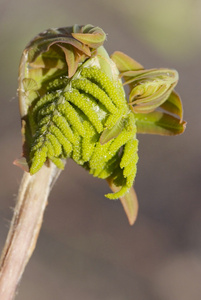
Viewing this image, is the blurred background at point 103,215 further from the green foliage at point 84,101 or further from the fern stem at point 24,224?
the green foliage at point 84,101

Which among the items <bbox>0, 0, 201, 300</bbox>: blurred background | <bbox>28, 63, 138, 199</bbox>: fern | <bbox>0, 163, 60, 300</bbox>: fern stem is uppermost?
<bbox>28, 63, 138, 199</bbox>: fern

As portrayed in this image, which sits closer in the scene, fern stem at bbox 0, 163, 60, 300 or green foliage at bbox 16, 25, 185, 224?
green foliage at bbox 16, 25, 185, 224

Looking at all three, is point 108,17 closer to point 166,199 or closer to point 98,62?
point 166,199

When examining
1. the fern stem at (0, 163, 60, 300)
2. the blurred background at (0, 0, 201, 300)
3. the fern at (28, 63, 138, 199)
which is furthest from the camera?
the blurred background at (0, 0, 201, 300)

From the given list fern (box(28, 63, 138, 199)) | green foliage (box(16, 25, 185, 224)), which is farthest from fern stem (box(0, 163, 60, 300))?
fern (box(28, 63, 138, 199))

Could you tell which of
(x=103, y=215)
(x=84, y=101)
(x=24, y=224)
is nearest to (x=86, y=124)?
(x=84, y=101)

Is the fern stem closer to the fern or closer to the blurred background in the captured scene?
the fern

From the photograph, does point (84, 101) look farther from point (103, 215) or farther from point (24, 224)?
point (103, 215)

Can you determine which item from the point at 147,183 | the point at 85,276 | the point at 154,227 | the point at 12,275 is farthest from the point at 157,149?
the point at 12,275
